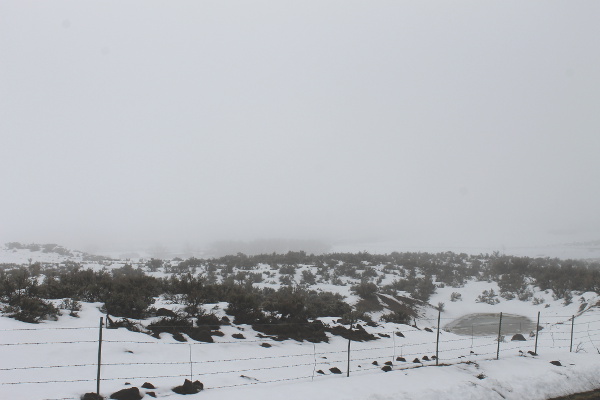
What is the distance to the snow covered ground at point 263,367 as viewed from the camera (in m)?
7.29

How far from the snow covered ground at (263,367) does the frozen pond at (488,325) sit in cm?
465

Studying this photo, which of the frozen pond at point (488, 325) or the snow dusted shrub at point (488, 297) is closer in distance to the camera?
the frozen pond at point (488, 325)

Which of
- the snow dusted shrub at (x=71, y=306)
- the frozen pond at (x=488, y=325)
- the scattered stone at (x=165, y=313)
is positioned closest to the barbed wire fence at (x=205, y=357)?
the snow dusted shrub at (x=71, y=306)

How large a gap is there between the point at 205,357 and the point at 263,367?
156cm

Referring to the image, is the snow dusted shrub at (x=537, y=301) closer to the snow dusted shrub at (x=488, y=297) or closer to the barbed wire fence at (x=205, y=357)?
the snow dusted shrub at (x=488, y=297)

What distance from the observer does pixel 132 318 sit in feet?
37.6

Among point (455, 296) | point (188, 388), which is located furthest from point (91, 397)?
point (455, 296)

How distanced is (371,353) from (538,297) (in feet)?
62.1

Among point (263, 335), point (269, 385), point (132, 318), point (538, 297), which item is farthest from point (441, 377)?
point (538, 297)

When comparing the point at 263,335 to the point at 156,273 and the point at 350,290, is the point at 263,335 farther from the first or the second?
the point at 156,273

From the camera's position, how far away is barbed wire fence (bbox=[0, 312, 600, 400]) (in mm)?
7430

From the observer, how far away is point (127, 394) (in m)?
6.52

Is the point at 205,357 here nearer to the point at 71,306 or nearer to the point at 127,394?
the point at 127,394

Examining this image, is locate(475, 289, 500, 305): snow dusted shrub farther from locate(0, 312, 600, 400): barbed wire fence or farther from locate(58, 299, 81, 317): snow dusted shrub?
locate(58, 299, 81, 317): snow dusted shrub
